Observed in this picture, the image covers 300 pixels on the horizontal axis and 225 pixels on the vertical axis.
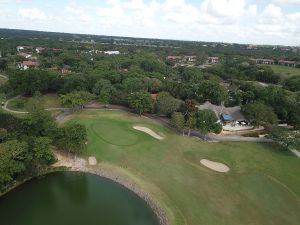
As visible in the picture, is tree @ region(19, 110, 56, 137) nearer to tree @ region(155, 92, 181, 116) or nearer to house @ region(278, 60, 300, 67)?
tree @ region(155, 92, 181, 116)

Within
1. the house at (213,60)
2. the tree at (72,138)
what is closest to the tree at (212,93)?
the tree at (72,138)

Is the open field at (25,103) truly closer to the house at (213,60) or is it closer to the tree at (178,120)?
the tree at (178,120)

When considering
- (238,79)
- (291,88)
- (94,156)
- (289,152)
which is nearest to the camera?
(94,156)

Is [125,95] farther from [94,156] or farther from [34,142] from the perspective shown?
[34,142]

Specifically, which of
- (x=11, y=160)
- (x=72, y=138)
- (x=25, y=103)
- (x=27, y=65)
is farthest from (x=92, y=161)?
(x=27, y=65)

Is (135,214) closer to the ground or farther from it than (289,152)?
closer to the ground

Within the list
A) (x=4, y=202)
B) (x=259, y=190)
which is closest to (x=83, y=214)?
(x=4, y=202)

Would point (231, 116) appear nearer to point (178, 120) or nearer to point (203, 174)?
point (178, 120)
